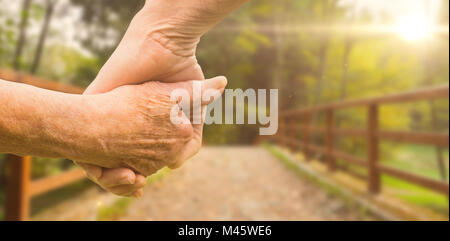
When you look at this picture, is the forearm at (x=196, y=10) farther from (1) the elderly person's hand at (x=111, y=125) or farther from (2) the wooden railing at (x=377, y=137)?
(2) the wooden railing at (x=377, y=137)

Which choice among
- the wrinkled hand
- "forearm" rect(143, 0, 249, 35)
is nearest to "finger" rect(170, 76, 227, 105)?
the wrinkled hand

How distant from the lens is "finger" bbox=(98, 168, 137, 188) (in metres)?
0.75

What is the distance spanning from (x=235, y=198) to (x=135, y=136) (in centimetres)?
222

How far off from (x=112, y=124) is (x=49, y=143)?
13 cm

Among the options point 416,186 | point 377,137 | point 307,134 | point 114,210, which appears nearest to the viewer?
point 114,210

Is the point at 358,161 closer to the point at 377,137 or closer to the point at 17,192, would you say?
the point at 377,137

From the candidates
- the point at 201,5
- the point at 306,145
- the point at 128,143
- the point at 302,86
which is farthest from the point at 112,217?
the point at 302,86

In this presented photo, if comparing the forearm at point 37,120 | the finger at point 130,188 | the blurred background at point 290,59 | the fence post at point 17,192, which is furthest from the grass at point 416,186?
the fence post at point 17,192

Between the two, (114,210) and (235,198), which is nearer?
(114,210)

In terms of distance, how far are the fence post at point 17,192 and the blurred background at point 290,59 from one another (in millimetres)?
537

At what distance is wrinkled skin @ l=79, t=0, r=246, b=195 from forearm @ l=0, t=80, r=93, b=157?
0.10 meters

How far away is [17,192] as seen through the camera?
1807 mm

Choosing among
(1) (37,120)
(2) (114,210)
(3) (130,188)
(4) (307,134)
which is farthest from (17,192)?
(4) (307,134)

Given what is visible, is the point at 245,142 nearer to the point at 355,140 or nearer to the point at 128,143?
the point at 355,140
